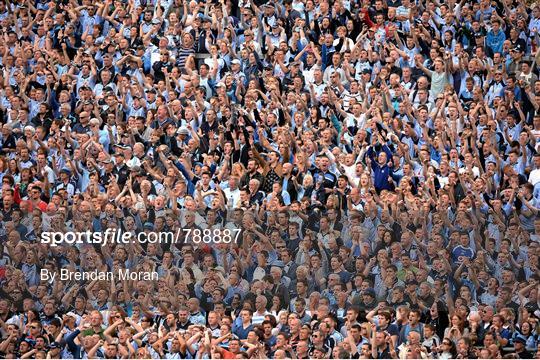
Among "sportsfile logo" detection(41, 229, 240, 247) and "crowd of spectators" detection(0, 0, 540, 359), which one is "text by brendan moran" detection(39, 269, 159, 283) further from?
"sportsfile logo" detection(41, 229, 240, 247)

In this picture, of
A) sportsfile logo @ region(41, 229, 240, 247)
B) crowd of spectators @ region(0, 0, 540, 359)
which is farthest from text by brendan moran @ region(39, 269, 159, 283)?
sportsfile logo @ region(41, 229, 240, 247)

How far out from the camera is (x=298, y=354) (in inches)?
806

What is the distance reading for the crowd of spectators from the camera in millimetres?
20734

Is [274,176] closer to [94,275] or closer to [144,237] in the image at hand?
[144,237]

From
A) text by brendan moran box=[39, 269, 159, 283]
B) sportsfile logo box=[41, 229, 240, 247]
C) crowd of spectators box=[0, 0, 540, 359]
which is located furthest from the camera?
sportsfile logo box=[41, 229, 240, 247]

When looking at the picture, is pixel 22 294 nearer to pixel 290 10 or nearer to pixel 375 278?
pixel 375 278

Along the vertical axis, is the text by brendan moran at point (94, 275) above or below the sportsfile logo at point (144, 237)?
below

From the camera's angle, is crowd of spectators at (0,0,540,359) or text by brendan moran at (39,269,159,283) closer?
crowd of spectators at (0,0,540,359)

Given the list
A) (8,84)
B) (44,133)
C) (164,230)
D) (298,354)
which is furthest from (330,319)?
(8,84)

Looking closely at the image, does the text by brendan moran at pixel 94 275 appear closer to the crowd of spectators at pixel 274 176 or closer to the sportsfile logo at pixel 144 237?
the crowd of spectators at pixel 274 176

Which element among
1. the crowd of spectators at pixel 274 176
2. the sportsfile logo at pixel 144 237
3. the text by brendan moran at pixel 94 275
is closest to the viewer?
the crowd of spectators at pixel 274 176

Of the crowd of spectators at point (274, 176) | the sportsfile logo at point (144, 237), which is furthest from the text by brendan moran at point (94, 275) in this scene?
the sportsfile logo at point (144, 237)

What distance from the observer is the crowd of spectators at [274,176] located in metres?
20.7

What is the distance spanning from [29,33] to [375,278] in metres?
9.23
